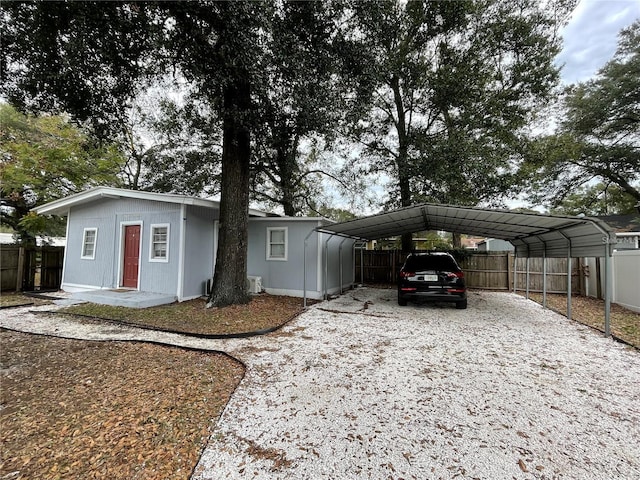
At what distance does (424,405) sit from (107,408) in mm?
3144

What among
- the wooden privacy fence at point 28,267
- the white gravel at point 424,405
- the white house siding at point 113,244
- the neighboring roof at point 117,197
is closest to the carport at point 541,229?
the white gravel at point 424,405

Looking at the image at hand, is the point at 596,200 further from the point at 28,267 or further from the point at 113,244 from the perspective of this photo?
the point at 28,267

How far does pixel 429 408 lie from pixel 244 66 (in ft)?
18.8

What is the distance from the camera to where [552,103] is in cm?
1112

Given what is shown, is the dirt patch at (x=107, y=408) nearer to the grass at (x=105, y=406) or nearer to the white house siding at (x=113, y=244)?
the grass at (x=105, y=406)

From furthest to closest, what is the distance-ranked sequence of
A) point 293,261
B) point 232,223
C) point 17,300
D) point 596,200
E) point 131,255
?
point 596,200
point 293,261
point 131,255
point 17,300
point 232,223

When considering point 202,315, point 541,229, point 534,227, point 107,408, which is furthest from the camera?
point 541,229

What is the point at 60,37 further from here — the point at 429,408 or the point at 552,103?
the point at 552,103

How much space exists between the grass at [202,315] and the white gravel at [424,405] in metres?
0.48

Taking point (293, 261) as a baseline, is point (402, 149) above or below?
above

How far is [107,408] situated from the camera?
2701mm

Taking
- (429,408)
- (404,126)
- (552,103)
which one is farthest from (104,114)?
(552,103)

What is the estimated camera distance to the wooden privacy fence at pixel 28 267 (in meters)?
8.98

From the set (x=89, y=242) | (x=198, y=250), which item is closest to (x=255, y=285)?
(x=198, y=250)
